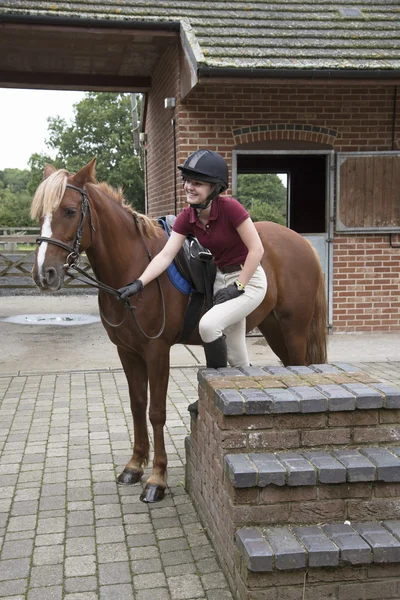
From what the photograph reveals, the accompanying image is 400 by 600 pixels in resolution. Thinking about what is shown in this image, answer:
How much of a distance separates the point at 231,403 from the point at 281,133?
6.36 m

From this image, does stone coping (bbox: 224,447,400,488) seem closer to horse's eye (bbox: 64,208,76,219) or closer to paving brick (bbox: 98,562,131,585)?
paving brick (bbox: 98,562,131,585)

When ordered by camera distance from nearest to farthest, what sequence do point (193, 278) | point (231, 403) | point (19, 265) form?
1. point (231, 403)
2. point (193, 278)
3. point (19, 265)

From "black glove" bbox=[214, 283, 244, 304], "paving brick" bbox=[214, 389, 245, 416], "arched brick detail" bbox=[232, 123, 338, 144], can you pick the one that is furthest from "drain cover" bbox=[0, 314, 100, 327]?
"paving brick" bbox=[214, 389, 245, 416]

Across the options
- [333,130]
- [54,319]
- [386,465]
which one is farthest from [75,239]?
[54,319]

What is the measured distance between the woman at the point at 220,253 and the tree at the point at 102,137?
46.7 meters

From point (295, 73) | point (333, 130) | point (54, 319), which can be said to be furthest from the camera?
point (54, 319)

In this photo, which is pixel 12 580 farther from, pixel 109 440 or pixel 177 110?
pixel 177 110

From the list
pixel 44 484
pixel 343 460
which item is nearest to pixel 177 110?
pixel 44 484

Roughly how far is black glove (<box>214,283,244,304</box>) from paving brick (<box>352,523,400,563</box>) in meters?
1.42

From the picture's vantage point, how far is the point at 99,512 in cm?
373

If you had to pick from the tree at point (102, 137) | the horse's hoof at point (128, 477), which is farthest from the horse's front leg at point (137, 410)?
the tree at point (102, 137)

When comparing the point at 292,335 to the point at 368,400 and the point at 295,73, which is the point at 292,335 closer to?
the point at 368,400

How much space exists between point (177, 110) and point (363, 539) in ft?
22.7

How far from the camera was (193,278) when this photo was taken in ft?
12.5
